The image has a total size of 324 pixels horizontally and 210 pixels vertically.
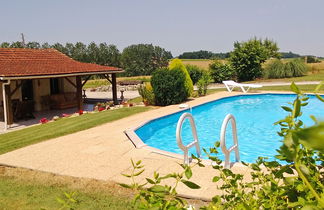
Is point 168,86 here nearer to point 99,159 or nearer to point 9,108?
→ point 9,108

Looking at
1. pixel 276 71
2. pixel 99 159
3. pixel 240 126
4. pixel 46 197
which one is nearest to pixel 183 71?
pixel 240 126

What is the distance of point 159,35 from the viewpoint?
5056 centimetres

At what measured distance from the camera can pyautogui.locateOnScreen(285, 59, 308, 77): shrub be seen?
3022 centimetres

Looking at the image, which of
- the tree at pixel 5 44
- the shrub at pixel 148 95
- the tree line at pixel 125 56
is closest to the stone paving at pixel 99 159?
the shrub at pixel 148 95

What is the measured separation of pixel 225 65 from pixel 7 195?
2664 cm

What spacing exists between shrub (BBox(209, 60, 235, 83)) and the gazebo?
520 inches

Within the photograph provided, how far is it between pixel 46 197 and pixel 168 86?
448 inches

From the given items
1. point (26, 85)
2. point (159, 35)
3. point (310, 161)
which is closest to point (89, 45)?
point (159, 35)

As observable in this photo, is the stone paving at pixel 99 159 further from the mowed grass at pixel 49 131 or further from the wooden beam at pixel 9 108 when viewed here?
the wooden beam at pixel 9 108

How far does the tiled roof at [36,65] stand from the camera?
47.1 ft

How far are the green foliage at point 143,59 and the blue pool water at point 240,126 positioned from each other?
31.8 meters

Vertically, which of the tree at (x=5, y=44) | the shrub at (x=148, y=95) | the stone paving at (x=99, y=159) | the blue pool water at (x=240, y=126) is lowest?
the blue pool water at (x=240, y=126)

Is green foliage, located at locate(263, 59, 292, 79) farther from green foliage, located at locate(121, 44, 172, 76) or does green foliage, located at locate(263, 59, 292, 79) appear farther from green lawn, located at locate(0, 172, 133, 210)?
green lawn, located at locate(0, 172, 133, 210)

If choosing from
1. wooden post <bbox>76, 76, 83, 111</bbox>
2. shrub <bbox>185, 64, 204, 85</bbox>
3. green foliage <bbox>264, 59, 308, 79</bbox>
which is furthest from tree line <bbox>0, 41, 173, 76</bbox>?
wooden post <bbox>76, 76, 83, 111</bbox>
